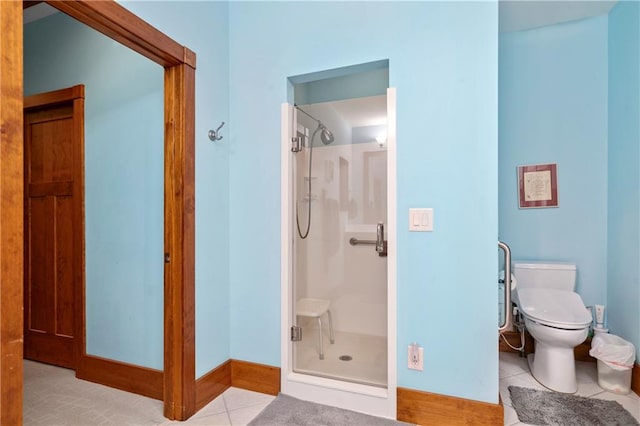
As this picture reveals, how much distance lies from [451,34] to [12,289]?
2215mm

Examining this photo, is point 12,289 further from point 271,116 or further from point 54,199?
point 54,199

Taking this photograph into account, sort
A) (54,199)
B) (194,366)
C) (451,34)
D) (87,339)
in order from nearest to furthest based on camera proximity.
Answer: (451,34), (194,366), (87,339), (54,199)

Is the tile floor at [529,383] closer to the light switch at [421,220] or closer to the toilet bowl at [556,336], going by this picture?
the toilet bowl at [556,336]

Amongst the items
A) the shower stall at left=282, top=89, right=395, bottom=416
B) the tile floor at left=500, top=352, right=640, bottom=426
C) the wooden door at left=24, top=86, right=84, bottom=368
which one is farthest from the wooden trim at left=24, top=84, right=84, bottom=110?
the tile floor at left=500, top=352, right=640, bottom=426

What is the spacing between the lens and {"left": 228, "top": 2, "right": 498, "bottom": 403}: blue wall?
1.67 m

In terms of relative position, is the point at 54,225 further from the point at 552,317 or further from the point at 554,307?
the point at 554,307

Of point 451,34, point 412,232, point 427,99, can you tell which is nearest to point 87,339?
point 412,232

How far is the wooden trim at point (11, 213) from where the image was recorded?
1092 mm

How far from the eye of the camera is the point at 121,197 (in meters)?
2.15

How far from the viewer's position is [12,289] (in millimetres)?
1132

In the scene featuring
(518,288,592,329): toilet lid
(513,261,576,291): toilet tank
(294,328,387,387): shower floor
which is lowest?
(294,328,387,387): shower floor

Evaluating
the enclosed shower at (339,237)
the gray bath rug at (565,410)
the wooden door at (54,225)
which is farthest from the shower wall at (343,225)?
the wooden door at (54,225)

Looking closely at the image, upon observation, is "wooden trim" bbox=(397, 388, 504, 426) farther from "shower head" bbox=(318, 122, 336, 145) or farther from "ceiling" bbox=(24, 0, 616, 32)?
"ceiling" bbox=(24, 0, 616, 32)

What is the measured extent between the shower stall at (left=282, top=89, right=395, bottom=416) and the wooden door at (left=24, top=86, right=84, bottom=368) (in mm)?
1512
